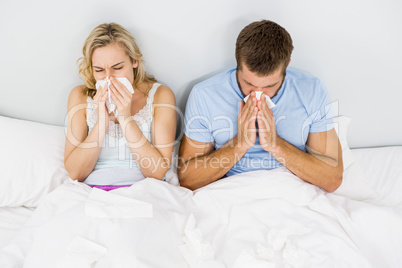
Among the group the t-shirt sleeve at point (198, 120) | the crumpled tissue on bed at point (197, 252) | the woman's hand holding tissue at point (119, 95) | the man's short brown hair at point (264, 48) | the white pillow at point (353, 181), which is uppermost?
the man's short brown hair at point (264, 48)

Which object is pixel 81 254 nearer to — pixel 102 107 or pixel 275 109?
pixel 102 107

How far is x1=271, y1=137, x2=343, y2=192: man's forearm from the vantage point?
1.51m

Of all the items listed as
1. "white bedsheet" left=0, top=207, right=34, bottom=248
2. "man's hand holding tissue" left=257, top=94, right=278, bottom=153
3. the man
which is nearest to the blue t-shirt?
the man

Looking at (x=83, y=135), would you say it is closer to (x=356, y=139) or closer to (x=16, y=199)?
(x=16, y=199)

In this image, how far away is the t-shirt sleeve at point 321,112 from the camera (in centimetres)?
155

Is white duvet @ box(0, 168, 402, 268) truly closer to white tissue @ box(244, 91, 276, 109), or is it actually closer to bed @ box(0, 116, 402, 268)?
bed @ box(0, 116, 402, 268)

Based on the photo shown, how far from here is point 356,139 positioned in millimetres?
1953

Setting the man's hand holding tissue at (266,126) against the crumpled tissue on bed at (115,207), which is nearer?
the crumpled tissue on bed at (115,207)

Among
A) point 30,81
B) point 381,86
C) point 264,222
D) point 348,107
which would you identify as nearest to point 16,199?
point 30,81

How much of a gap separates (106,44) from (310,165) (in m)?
1.02

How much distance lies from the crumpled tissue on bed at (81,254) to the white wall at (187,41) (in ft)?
2.75

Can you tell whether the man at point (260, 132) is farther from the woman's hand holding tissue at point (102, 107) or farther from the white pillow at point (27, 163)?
the white pillow at point (27, 163)

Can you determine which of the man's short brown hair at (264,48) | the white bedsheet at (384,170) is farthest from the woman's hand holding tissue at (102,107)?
the white bedsheet at (384,170)

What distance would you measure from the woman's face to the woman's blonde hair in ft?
0.07
